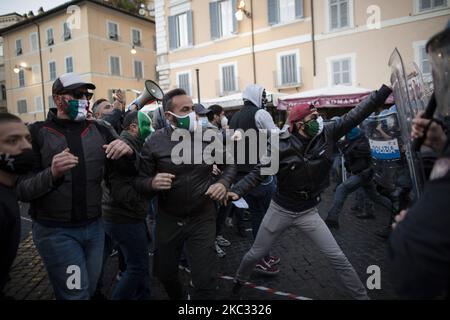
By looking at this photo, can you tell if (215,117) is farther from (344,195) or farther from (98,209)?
(98,209)

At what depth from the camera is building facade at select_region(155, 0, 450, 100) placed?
14.2m

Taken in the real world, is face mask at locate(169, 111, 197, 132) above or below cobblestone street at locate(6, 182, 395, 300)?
above

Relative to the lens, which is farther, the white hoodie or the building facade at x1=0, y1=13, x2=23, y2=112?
the building facade at x1=0, y1=13, x2=23, y2=112

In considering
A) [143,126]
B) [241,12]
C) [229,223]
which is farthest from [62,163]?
[241,12]

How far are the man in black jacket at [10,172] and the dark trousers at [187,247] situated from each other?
1.09m

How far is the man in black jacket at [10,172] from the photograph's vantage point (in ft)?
6.35

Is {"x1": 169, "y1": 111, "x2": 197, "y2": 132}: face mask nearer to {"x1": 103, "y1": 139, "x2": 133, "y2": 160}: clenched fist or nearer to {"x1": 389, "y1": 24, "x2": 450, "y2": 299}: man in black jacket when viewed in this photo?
{"x1": 103, "y1": 139, "x2": 133, "y2": 160}: clenched fist

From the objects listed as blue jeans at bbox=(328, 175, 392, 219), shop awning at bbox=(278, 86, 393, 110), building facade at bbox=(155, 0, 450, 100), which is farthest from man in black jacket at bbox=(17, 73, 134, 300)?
building facade at bbox=(155, 0, 450, 100)

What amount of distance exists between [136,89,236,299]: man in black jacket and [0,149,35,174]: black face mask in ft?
2.78

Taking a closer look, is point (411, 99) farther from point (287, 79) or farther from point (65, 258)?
point (287, 79)

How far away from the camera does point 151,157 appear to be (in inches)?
114

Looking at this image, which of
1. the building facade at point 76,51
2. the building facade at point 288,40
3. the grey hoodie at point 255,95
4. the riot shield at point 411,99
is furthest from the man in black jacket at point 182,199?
the building facade at point 76,51

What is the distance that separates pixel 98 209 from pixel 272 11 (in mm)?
16449

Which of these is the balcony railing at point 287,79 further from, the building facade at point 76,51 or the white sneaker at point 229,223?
the building facade at point 76,51
